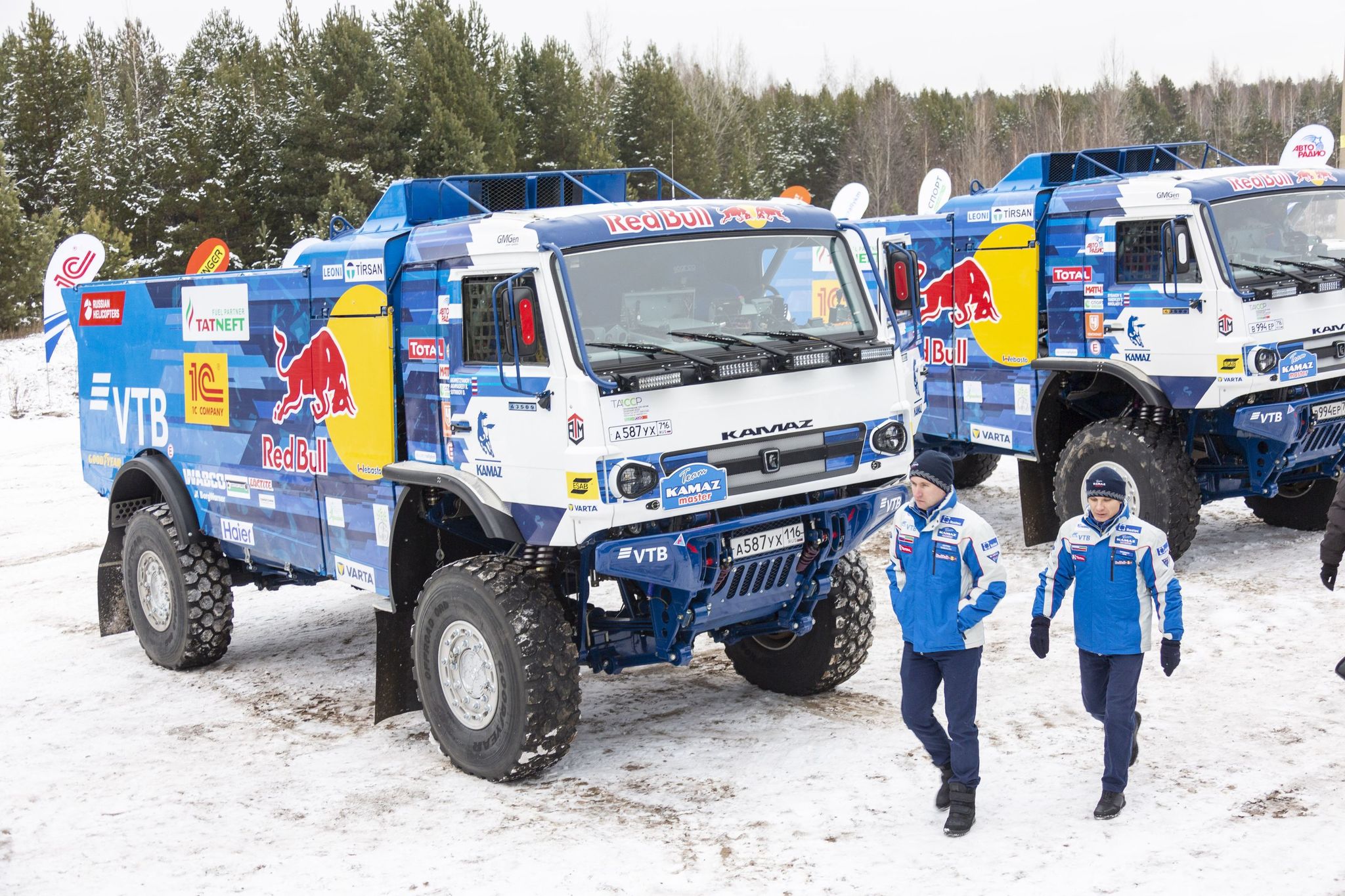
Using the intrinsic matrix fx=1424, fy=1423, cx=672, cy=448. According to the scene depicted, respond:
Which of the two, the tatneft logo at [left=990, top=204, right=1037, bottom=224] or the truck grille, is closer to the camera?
the truck grille

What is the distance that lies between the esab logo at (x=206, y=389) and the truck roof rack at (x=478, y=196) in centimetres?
156

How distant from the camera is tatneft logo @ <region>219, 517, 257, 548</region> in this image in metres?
9.16

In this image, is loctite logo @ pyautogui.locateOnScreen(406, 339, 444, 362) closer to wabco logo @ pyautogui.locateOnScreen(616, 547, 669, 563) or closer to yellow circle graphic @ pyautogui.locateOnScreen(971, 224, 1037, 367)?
wabco logo @ pyautogui.locateOnScreen(616, 547, 669, 563)

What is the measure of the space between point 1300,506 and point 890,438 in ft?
20.2

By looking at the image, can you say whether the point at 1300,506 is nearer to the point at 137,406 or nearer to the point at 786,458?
the point at 786,458

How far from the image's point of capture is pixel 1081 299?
1097cm

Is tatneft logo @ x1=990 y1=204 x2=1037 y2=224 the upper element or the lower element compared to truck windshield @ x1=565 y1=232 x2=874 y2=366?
upper

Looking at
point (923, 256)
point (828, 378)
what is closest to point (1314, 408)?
point (923, 256)

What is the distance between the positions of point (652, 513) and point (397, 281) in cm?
210

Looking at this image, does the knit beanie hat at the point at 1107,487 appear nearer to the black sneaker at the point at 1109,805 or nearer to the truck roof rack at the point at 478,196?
the black sneaker at the point at 1109,805

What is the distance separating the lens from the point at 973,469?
603 inches

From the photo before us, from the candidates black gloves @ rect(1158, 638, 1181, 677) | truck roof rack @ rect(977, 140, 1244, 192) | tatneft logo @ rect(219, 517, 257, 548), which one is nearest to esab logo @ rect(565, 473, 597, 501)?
black gloves @ rect(1158, 638, 1181, 677)

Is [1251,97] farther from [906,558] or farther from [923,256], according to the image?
[906,558]

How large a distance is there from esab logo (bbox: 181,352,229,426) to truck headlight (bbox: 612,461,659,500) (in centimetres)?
370
